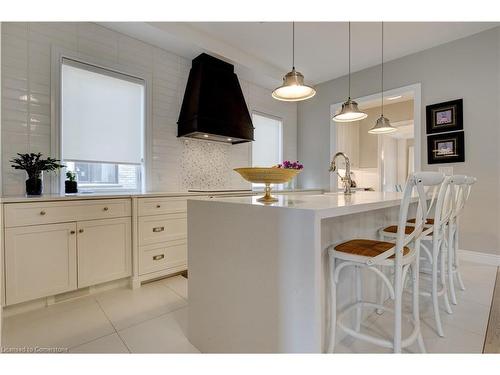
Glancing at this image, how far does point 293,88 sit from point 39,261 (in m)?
2.44

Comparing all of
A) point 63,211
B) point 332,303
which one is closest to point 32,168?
point 63,211

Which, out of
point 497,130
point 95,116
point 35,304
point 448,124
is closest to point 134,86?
point 95,116

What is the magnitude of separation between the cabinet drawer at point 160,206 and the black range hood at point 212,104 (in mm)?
945

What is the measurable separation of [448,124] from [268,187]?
317 cm

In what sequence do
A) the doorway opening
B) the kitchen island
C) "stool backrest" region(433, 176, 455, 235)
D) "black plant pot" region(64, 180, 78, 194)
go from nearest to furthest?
the kitchen island → "stool backrest" region(433, 176, 455, 235) → "black plant pot" region(64, 180, 78, 194) → the doorway opening

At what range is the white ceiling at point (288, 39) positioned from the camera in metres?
3.06

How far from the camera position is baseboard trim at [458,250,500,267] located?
10.1 feet

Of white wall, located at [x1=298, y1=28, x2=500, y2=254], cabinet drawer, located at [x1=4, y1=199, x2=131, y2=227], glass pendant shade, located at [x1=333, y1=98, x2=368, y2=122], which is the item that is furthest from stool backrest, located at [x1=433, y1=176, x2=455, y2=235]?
cabinet drawer, located at [x1=4, y1=199, x2=131, y2=227]

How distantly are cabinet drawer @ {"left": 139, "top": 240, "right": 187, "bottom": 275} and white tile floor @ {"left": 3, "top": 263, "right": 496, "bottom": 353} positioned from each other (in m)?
0.26

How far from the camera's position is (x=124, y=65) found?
3018 millimetres

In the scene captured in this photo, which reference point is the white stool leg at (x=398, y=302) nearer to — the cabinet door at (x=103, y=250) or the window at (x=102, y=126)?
the cabinet door at (x=103, y=250)

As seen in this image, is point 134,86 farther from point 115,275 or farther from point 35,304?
point 35,304

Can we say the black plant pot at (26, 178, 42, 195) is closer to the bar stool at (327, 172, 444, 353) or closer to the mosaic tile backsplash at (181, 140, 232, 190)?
the mosaic tile backsplash at (181, 140, 232, 190)

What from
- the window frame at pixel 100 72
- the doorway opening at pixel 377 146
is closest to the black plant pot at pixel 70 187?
the window frame at pixel 100 72
